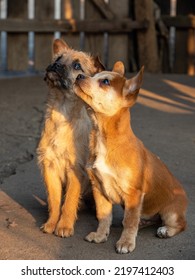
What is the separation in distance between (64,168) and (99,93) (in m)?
0.93

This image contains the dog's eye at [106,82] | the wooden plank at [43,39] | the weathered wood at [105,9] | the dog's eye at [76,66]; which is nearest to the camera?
the dog's eye at [106,82]

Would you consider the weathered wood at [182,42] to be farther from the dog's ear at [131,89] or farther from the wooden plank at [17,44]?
the dog's ear at [131,89]

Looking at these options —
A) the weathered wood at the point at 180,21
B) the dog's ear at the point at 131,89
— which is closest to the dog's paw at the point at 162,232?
the dog's ear at the point at 131,89

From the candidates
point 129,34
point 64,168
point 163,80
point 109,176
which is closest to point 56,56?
point 64,168

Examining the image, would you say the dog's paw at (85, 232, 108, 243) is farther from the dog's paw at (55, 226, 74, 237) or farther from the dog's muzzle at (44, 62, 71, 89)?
the dog's muzzle at (44, 62, 71, 89)

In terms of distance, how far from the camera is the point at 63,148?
19.1 ft

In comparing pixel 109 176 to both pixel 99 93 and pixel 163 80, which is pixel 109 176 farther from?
pixel 163 80

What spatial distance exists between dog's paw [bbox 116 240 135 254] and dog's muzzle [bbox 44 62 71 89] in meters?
1.52

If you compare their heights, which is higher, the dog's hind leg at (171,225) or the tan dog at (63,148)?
the tan dog at (63,148)

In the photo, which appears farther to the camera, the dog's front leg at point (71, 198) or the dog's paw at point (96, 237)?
the dog's front leg at point (71, 198)

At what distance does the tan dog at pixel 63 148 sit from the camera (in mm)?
5812

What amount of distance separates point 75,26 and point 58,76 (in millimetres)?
7362

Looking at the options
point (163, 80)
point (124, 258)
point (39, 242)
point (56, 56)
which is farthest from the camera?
point (163, 80)

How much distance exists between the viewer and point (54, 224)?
5762 mm
